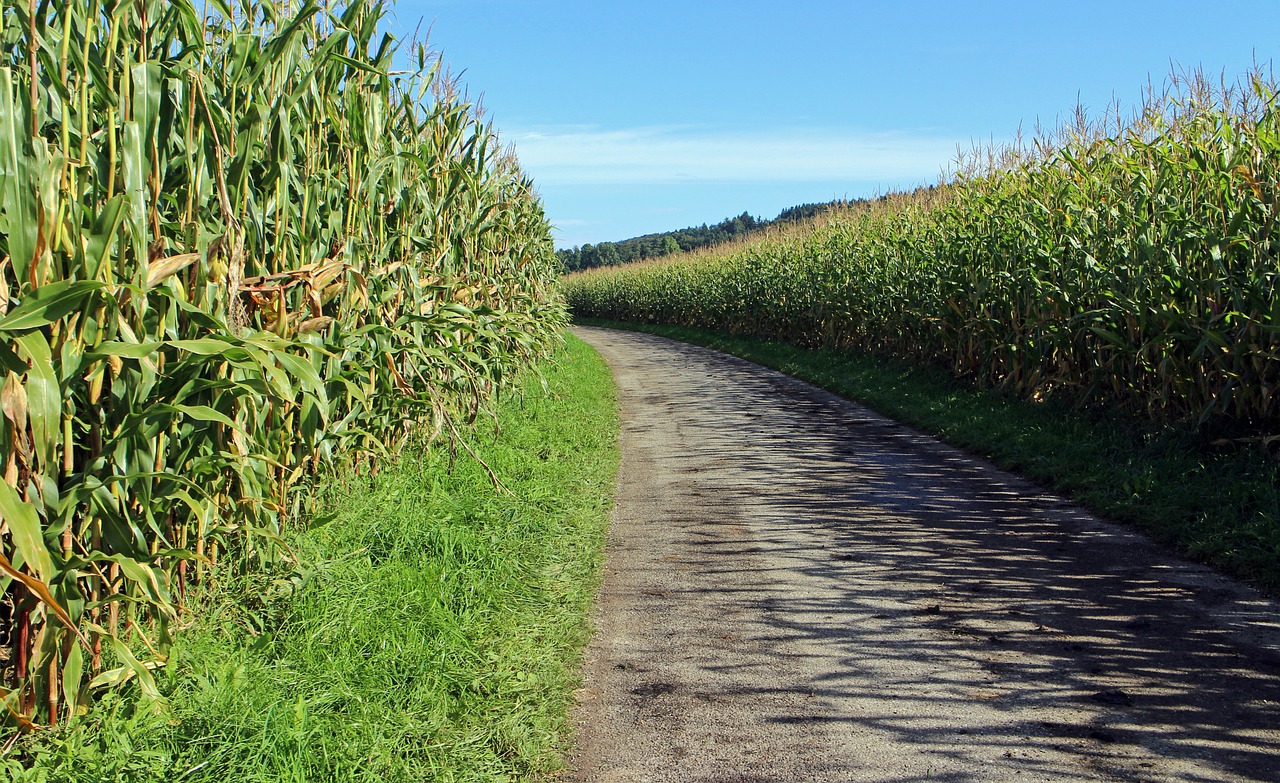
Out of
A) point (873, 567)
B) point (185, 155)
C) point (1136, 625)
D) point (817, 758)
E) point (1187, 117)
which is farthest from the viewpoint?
point (1187, 117)

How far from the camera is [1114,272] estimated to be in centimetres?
894

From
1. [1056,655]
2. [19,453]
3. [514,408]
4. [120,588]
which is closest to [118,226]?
[19,453]

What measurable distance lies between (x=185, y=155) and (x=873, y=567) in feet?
13.7

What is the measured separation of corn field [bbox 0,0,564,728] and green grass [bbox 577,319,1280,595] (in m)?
4.69

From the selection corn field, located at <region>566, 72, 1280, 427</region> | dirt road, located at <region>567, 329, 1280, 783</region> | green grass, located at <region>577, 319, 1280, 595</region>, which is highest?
corn field, located at <region>566, 72, 1280, 427</region>

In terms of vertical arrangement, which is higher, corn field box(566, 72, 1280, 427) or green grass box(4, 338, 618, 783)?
corn field box(566, 72, 1280, 427)

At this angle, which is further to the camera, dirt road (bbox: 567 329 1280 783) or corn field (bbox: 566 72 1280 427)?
corn field (bbox: 566 72 1280 427)

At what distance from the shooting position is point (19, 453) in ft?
9.19

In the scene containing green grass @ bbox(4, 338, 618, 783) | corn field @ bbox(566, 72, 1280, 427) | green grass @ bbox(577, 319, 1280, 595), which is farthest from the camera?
corn field @ bbox(566, 72, 1280, 427)

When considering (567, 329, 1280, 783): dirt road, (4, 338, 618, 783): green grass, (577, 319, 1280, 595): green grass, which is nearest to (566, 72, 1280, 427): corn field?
(577, 319, 1280, 595): green grass

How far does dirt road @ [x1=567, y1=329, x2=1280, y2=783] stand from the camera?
334 cm

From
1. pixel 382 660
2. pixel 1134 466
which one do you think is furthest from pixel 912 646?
pixel 1134 466

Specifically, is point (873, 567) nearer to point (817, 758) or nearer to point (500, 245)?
point (817, 758)

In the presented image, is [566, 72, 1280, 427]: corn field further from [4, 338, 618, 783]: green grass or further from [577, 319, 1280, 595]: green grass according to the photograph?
[4, 338, 618, 783]: green grass
